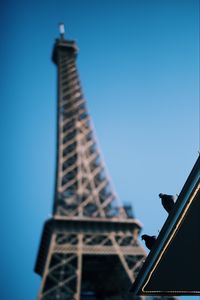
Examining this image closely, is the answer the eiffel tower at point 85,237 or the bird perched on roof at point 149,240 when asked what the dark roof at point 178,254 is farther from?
the eiffel tower at point 85,237

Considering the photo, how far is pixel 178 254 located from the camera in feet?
18.2

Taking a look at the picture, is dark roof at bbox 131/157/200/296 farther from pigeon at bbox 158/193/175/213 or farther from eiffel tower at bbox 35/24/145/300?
eiffel tower at bbox 35/24/145/300

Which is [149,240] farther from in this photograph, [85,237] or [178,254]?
[85,237]

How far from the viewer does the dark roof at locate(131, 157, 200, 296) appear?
4742mm

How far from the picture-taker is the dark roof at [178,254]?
15.6 ft

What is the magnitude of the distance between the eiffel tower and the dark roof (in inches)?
792

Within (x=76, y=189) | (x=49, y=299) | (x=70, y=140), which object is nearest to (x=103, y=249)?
(x=49, y=299)

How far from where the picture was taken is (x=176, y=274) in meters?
5.86

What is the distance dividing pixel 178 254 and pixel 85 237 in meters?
25.6

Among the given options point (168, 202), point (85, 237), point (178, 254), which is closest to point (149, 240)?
point (178, 254)

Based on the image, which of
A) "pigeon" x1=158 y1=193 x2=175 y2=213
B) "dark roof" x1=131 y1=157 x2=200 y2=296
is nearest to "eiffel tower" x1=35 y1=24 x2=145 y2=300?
"dark roof" x1=131 y1=157 x2=200 y2=296

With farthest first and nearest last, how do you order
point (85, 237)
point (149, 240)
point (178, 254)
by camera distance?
point (85, 237), point (149, 240), point (178, 254)

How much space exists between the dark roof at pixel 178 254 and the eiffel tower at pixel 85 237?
20.1 m

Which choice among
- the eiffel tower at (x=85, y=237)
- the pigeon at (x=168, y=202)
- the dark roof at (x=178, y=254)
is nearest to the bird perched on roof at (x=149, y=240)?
the dark roof at (x=178, y=254)
